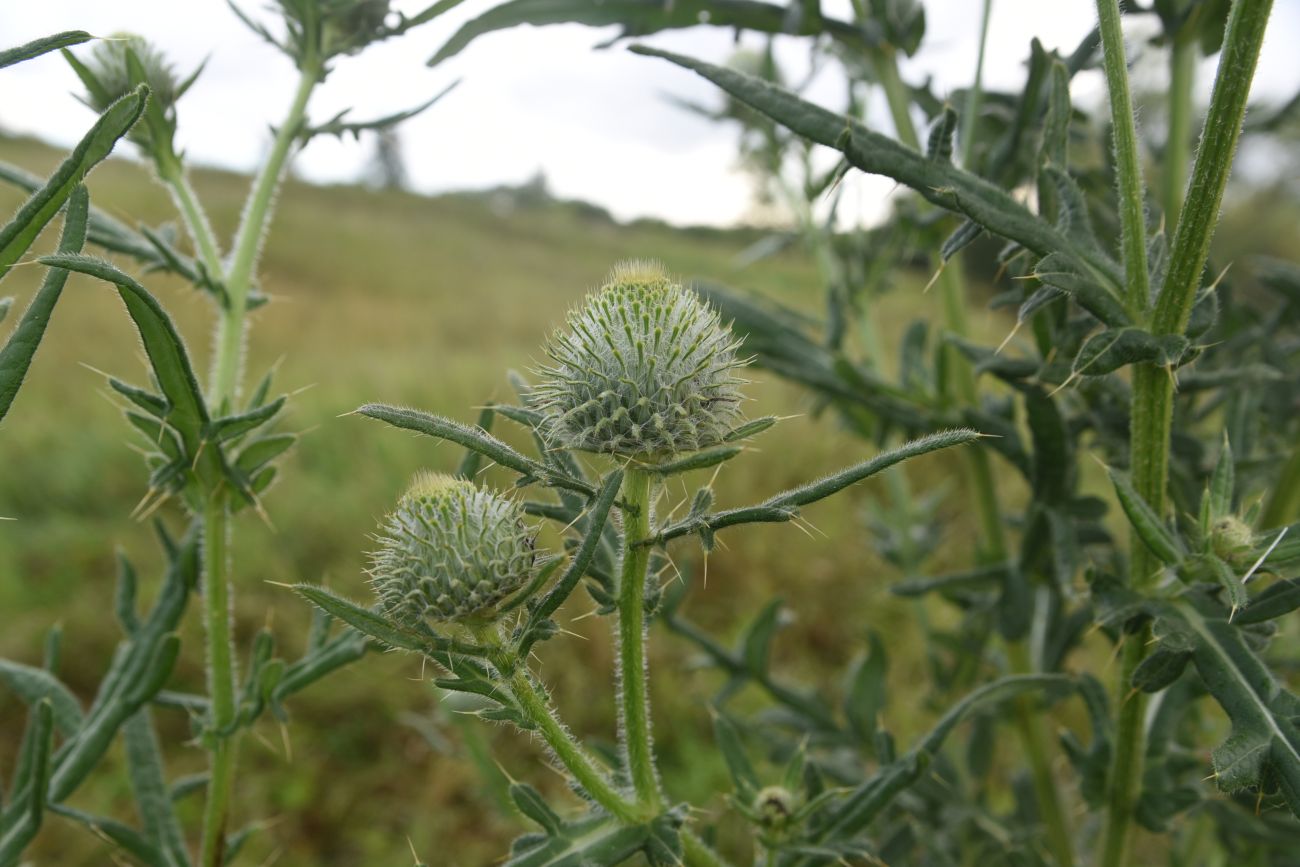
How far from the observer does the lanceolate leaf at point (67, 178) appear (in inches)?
43.7

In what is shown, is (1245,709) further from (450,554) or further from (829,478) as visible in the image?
(450,554)

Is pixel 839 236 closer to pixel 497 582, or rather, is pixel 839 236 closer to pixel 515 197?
pixel 497 582

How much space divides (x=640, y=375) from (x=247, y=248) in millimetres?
865

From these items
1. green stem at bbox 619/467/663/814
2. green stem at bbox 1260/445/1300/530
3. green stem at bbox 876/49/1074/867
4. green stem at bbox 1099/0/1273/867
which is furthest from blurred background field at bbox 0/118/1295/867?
green stem at bbox 1260/445/1300/530

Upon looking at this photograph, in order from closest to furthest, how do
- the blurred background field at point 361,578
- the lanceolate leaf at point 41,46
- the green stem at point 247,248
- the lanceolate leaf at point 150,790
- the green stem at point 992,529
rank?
the lanceolate leaf at point 41,46, the green stem at point 247,248, the lanceolate leaf at point 150,790, the green stem at point 992,529, the blurred background field at point 361,578

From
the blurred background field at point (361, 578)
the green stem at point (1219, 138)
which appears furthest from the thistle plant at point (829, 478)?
the blurred background field at point (361, 578)

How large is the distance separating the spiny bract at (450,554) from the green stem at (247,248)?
527 mm

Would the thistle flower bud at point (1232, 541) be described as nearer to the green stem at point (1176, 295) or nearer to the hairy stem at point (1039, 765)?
the green stem at point (1176, 295)

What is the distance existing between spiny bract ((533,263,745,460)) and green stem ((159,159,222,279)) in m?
0.73

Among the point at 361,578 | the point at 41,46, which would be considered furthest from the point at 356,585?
the point at 41,46

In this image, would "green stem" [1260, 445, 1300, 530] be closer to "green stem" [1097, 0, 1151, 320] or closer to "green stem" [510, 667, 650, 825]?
"green stem" [1097, 0, 1151, 320]

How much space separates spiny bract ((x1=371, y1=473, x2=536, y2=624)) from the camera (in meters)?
1.26

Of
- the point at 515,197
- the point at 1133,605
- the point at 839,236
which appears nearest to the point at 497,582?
the point at 1133,605

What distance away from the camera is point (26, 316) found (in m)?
1.15
